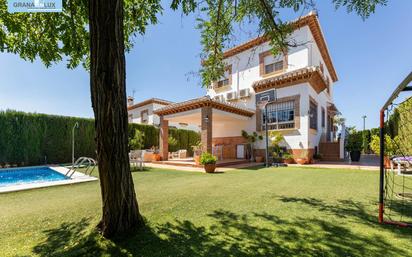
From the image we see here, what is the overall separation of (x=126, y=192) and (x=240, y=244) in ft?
5.84

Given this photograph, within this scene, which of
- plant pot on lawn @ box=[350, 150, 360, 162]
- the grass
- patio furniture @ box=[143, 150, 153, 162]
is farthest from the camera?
patio furniture @ box=[143, 150, 153, 162]

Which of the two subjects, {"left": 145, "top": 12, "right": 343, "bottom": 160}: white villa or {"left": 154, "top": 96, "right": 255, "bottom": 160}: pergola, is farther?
{"left": 145, "top": 12, "right": 343, "bottom": 160}: white villa

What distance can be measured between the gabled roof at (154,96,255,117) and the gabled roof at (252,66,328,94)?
2.13 meters

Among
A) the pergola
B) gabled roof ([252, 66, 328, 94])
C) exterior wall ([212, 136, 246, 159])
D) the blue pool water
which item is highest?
gabled roof ([252, 66, 328, 94])

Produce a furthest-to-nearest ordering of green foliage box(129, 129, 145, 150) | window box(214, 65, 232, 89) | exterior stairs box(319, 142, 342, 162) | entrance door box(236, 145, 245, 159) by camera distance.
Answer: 1. window box(214, 65, 232, 89)
2. green foliage box(129, 129, 145, 150)
3. entrance door box(236, 145, 245, 159)
4. exterior stairs box(319, 142, 342, 162)

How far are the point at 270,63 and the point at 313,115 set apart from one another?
16.4 ft

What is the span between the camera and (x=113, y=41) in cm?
268

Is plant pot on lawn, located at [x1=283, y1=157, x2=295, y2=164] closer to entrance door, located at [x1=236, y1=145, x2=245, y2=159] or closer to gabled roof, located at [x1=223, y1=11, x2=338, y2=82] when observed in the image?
entrance door, located at [x1=236, y1=145, x2=245, y2=159]

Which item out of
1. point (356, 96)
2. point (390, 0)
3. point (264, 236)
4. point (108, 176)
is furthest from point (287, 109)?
point (108, 176)

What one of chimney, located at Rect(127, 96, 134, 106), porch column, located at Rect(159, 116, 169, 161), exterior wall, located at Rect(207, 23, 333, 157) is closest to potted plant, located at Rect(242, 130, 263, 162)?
exterior wall, located at Rect(207, 23, 333, 157)

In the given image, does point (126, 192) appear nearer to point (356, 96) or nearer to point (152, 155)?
point (152, 155)

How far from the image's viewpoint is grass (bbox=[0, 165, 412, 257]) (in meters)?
2.53

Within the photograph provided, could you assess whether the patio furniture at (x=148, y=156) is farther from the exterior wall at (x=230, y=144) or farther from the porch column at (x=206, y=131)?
the exterior wall at (x=230, y=144)

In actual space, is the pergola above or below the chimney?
below
